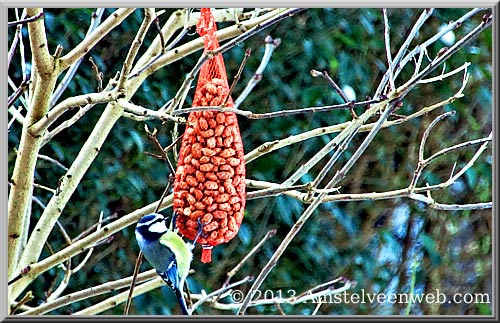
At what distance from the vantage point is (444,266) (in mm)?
1050

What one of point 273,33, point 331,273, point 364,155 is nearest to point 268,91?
point 273,33

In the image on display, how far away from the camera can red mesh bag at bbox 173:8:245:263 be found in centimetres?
81

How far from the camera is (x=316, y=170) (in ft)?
3.69

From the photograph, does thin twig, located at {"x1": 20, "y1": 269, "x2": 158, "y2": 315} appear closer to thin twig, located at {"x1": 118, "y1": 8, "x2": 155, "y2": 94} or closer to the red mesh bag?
the red mesh bag

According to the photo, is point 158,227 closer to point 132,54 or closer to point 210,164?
point 210,164

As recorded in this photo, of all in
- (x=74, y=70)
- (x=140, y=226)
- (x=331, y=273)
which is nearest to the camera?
(x=140, y=226)

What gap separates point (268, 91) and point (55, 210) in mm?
365

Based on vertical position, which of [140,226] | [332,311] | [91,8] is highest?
[91,8]

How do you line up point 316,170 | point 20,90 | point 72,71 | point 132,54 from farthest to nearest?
point 316,170, point 72,71, point 20,90, point 132,54

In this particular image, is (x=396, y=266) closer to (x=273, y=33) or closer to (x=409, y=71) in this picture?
(x=409, y=71)

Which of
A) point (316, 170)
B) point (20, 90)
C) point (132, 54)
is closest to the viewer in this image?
point (132, 54)

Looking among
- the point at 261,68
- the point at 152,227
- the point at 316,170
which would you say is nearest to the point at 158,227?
the point at 152,227

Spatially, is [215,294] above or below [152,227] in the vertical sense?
below

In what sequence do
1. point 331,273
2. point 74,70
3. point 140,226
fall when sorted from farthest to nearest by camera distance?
1. point 331,273
2. point 74,70
3. point 140,226
